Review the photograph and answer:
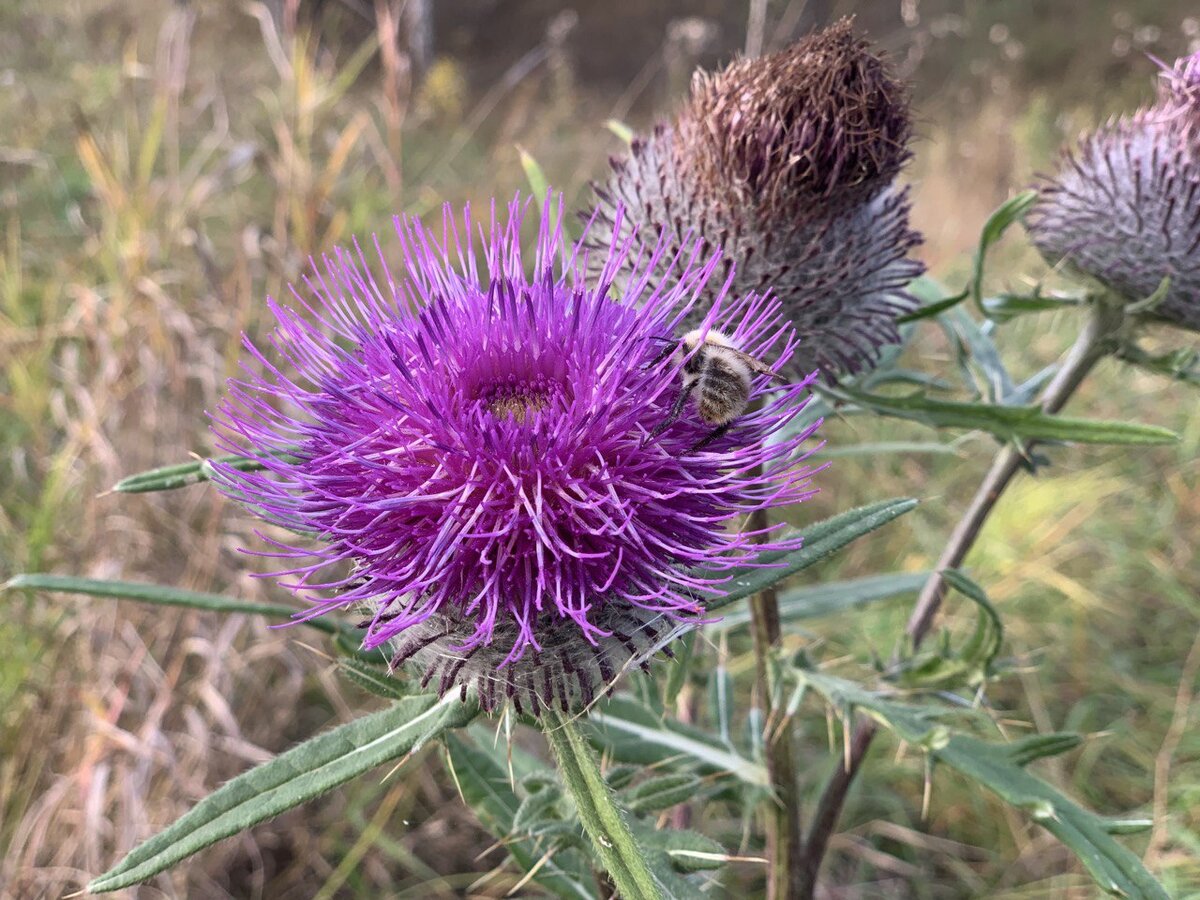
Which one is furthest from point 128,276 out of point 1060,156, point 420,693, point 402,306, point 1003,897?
point 1003,897

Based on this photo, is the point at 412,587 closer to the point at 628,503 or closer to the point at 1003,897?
the point at 628,503

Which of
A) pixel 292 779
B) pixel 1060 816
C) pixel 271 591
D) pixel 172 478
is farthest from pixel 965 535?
pixel 271 591

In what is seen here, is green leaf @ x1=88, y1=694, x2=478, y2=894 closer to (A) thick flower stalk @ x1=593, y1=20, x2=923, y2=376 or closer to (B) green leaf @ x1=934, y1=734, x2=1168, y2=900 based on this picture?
(A) thick flower stalk @ x1=593, y1=20, x2=923, y2=376

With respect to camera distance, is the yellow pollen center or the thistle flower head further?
the thistle flower head

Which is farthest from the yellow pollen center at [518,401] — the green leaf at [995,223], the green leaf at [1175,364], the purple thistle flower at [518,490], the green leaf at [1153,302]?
the green leaf at [1175,364]

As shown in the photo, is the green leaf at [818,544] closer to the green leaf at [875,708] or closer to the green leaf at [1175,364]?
the green leaf at [875,708]

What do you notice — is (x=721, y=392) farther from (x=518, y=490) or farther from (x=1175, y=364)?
(x=1175, y=364)

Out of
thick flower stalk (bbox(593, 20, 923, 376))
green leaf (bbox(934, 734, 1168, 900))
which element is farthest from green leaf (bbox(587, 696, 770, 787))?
thick flower stalk (bbox(593, 20, 923, 376))
